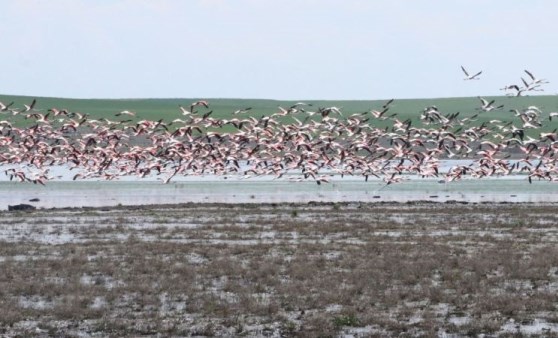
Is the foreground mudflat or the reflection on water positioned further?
the reflection on water

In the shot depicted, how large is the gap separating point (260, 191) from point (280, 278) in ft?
176

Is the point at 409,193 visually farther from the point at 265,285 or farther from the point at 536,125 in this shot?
the point at 265,285

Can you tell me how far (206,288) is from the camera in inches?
997

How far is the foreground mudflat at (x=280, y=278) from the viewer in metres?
20.8

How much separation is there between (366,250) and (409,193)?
1717 inches

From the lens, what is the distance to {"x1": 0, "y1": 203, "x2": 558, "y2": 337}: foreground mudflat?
20.8 metres

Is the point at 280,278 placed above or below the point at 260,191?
above

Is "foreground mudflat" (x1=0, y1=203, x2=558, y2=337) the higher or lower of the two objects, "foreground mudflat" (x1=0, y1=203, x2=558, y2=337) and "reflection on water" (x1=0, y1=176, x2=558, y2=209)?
the higher

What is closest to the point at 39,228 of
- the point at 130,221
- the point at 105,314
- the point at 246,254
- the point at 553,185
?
the point at 130,221

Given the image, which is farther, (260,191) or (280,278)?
(260,191)

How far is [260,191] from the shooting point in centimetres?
8044

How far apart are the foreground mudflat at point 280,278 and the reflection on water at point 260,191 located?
2170 centimetres

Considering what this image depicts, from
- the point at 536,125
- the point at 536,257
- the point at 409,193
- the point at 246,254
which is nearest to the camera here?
the point at 536,257

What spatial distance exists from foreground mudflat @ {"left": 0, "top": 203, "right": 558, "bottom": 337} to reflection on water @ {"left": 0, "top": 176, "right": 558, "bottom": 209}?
2170 cm
